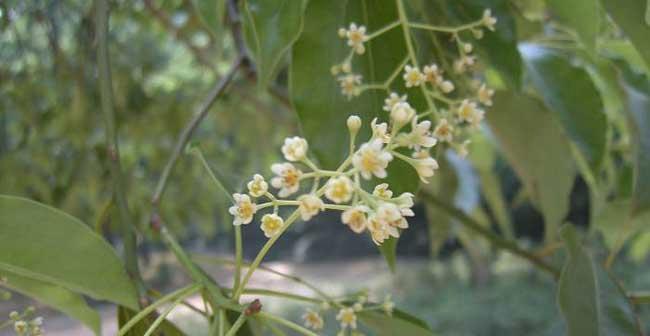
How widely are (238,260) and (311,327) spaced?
4.0 inches

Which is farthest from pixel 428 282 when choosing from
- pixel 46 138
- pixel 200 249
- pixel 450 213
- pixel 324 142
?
pixel 324 142

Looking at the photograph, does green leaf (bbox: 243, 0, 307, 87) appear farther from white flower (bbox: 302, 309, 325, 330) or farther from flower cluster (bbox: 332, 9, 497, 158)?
white flower (bbox: 302, 309, 325, 330)

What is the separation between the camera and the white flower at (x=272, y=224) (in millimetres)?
320

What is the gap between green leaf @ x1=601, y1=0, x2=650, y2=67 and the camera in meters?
0.47

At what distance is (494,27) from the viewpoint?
1.83 feet

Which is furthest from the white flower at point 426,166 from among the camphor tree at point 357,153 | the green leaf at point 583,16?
the green leaf at point 583,16

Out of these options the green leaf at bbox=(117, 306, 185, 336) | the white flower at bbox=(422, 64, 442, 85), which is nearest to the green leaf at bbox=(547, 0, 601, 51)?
the white flower at bbox=(422, 64, 442, 85)

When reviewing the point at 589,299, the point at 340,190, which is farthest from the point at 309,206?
the point at 589,299

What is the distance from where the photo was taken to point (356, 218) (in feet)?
0.99

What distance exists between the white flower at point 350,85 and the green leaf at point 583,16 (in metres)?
0.16

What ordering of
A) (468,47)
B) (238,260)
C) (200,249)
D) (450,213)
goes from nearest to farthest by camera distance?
(238,260)
(468,47)
(450,213)
(200,249)

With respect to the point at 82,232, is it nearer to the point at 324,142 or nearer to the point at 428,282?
the point at 324,142

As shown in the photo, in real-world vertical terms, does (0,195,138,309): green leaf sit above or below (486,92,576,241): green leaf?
above

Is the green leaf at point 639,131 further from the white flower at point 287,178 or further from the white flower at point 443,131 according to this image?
the white flower at point 287,178
